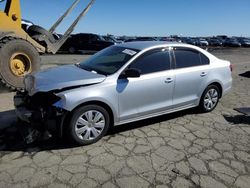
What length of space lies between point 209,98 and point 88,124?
2937mm

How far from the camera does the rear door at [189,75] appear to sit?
5.08m

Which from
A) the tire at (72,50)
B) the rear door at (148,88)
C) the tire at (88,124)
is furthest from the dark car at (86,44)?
the tire at (88,124)

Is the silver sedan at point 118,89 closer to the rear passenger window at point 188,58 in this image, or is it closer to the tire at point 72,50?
the rear passenger window at point 188,58

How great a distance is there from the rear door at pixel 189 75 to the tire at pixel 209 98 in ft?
0.59

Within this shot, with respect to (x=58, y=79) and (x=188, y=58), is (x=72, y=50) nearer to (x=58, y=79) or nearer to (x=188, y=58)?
(x=188, y=58)

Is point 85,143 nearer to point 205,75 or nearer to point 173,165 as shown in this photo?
point 173,165

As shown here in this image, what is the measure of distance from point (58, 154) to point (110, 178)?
3.20 feet

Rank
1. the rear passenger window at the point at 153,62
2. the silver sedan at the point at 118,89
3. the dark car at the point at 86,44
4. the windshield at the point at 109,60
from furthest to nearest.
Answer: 1. the dark car at the point at 86,44
2. the rear passenger window at the point at 153,62
3. the windshield at the point at 109,60
4. the silver sedan at the point at 118,89

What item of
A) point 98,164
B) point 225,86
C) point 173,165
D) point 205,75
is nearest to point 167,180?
point 173,165

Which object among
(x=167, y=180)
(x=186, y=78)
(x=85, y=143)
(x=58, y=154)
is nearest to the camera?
(x=167, y=180)

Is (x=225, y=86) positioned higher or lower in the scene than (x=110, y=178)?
higher

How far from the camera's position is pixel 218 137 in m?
4.59

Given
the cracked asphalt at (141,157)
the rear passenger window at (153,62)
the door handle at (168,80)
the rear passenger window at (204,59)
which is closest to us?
the cracked asphalt at (141,157)

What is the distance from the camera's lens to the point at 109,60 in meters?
4.98
